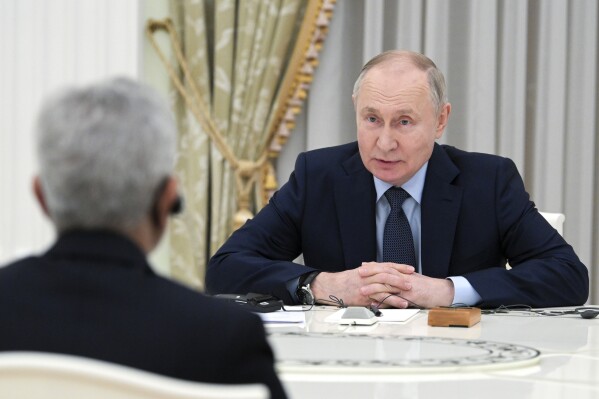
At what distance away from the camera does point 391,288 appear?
8.82 ft

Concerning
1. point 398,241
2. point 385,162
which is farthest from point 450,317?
point 385,162

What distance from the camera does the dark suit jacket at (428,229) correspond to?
9.64 ft

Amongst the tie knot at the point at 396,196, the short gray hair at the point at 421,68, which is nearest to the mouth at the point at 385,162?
the tie knot at the point at 396,196

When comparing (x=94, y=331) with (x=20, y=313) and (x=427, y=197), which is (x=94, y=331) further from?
(x=427, y=197)

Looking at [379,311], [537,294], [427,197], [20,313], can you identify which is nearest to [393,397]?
[20,313]

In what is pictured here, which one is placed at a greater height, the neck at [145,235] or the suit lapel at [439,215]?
the neck at [145,235]

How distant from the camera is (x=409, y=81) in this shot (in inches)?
125

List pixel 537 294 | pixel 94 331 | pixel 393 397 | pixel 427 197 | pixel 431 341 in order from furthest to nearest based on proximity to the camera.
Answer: pixel 427 197 < pixel 537 294 < pixel 431 341 < pixel 393 397 < pixel 94 331

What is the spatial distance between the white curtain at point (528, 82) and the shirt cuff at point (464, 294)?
6.16 feet

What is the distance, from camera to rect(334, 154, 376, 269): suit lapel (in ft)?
10.2

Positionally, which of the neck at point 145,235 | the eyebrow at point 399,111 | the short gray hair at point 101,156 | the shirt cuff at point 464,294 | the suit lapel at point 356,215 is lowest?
the shirt cuff at point 464,294

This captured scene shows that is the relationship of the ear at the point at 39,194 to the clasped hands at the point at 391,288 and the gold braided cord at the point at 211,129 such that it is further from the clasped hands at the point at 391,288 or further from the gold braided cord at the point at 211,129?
the gold braided cord at the point at 211,129

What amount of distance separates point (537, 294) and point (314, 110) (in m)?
2.05

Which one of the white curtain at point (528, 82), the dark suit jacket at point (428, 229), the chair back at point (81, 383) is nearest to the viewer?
the chair back at point (81, 383)
